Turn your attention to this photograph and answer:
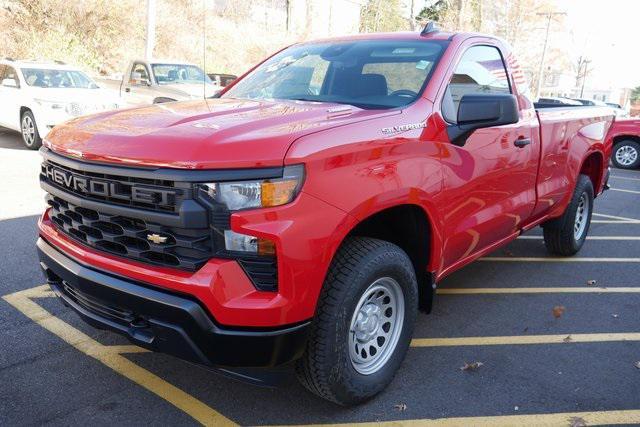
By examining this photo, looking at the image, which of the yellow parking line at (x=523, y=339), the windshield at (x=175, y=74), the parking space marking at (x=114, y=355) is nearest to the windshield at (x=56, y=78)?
the windshield at (x=175, y=74)

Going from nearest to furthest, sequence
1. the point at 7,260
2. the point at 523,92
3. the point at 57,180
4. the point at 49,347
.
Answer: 1. the point at 57,180
2. the point at 49,347
3. the point at 523,92
4. the point at 7,260

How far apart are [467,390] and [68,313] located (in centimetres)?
269

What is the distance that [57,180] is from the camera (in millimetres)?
2891

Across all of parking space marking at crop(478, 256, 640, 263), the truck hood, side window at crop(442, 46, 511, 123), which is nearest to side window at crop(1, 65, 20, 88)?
the truck hood

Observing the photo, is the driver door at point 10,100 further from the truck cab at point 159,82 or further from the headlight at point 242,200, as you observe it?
the headlight at point 242,200

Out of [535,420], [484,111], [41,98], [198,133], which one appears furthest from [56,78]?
[535,420]

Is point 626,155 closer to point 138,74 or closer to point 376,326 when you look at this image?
point 138,74

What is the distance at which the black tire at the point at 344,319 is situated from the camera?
257 centimetres

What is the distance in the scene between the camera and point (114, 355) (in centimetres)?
342

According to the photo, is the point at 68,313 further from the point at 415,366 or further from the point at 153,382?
the point at 415,366

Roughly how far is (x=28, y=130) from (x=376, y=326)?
10062 millimetres

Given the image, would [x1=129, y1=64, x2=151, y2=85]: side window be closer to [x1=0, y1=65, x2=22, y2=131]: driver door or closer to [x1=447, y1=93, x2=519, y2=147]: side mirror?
[x1=0, y1=65, x2=22, y2=131]: driver door

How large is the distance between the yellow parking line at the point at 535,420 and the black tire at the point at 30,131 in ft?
32.4

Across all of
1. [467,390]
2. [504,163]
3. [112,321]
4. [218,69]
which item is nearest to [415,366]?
[467,390]
